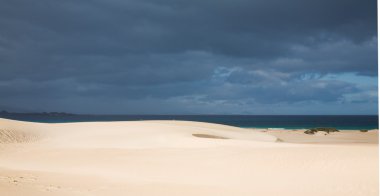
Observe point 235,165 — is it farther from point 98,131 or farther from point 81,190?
point 98,131

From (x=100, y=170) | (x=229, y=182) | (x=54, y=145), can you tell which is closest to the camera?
(x=229, y=182)

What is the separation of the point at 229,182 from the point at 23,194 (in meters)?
4.72

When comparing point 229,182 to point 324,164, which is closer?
point 229,182

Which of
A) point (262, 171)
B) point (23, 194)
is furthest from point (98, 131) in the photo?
point (23, 194)

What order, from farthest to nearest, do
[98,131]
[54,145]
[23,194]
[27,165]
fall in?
1. [98,131]
2. [54,145]
3. [27,165]
4. [23,194]

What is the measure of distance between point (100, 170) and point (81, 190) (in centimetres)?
371

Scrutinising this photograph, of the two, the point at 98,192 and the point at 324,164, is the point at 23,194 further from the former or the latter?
the point at 324,164

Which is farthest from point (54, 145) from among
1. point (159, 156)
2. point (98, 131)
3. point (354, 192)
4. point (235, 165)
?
point (354, 192)

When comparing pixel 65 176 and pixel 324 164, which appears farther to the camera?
pixel 324 164

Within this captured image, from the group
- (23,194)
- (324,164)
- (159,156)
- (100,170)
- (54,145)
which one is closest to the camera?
(23,194)

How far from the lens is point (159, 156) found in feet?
43.9

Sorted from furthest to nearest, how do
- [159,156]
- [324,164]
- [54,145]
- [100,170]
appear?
[54,145], [159,156], [100,170], [324,164]

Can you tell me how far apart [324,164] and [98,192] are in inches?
247

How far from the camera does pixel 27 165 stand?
12.4 meters
